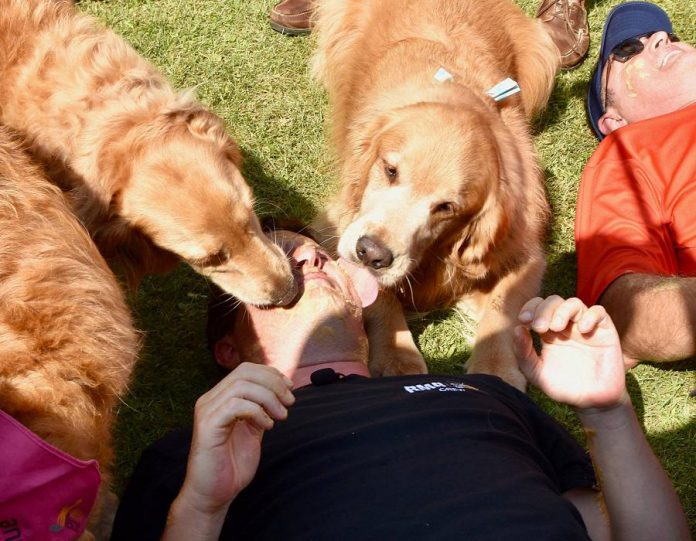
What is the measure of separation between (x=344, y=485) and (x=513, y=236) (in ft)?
6.14

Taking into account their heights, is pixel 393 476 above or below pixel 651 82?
below

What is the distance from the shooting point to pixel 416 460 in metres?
1.62

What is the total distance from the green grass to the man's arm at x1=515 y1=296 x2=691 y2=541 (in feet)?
4.05

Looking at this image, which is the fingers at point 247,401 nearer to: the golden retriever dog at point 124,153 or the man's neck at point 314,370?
the man's neck at point 314,370

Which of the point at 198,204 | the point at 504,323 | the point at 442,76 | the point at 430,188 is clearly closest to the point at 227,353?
the point at 198,204

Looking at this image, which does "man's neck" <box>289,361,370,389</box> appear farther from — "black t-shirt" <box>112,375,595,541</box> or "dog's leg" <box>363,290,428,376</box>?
"dog's leg" <box>363,290,428,376</box>

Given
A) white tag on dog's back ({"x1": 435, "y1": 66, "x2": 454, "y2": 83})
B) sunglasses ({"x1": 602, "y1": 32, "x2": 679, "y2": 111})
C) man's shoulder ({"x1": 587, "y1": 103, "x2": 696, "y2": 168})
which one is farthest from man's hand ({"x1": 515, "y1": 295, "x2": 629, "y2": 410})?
sunglasses ({"x1": 602, "y1": 32, "x2": 679, "y2": 111})

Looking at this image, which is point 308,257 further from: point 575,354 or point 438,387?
point 575,354

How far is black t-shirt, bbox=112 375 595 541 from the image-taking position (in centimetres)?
150

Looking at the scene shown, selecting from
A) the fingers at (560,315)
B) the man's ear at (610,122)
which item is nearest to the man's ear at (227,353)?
the fingers at (560,315)

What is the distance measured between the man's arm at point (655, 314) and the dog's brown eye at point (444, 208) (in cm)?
95

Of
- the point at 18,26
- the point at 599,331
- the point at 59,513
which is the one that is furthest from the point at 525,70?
the point at 59,513

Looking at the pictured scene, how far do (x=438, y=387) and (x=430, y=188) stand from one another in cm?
99

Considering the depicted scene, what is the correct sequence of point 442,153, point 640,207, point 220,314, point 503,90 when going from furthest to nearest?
point 640,207 < point 503,90 < point 220,314 < point 442,153
